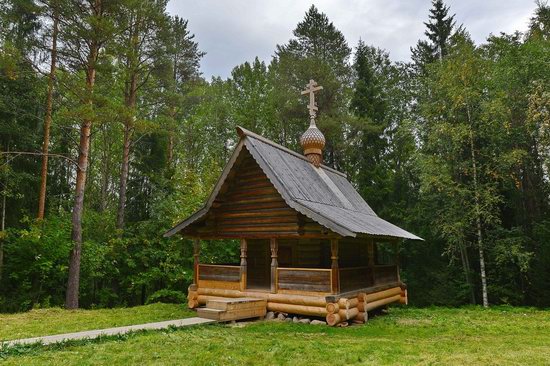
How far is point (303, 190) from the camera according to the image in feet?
43.7

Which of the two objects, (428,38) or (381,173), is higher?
(428,38)

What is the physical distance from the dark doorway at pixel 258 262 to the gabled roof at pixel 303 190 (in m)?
2.92

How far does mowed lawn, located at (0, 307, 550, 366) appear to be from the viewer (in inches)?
264

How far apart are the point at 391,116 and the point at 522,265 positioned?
1476 centimetres

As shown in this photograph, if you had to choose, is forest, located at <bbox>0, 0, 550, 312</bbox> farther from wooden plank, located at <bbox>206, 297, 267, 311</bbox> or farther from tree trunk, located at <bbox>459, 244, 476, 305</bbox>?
wooden plank, located at <bbox>206, 297, 267, 311</bbox>

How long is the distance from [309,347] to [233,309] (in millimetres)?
3687

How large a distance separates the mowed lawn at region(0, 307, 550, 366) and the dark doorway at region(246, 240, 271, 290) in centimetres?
440

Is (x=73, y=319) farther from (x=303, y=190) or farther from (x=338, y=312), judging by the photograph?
(x=303, y=190)

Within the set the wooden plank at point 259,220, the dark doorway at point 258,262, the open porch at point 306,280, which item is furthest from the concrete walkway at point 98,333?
the dark doorway at point 258,262

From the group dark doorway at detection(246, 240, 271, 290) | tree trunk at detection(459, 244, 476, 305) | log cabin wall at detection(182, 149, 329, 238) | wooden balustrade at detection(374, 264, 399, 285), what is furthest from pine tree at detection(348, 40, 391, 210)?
log cabin wall at detection(182, 149, 329, 238)

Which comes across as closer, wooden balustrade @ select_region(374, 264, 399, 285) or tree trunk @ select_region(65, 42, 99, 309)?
wooden balustrade @ select_region(374, 264, 399, 285)

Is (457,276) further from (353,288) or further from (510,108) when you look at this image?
(353,288)

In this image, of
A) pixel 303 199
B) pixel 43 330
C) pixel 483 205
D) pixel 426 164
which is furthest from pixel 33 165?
pixel 483 205

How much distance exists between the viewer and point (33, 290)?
18656mm
